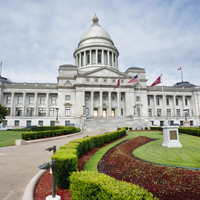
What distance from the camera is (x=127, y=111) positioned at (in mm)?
50594

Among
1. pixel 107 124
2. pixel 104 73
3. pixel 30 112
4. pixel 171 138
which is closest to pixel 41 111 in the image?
pixel 30 112

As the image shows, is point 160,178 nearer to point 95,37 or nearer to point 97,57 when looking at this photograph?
point 97,57

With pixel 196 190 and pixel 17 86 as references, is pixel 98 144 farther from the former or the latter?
pixel 17 86

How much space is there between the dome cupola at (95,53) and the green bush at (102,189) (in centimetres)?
5770

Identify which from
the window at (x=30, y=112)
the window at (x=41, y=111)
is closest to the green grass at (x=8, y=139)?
the window at (x=41, y=111)

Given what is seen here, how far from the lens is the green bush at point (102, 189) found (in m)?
3.29

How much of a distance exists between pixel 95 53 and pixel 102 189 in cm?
6353

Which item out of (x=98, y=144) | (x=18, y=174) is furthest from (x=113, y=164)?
(x=98, y=144)

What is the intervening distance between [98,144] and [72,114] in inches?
1501

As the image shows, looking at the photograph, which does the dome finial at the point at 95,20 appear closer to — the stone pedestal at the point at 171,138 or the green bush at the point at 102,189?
the stone pedestal at the point at 171,138

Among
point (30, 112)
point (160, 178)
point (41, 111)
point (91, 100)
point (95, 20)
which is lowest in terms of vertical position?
point (160, 178)

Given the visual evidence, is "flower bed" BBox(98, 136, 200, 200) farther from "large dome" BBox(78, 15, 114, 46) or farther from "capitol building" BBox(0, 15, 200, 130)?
"large dome" BBox(78, 15, 114, 46)

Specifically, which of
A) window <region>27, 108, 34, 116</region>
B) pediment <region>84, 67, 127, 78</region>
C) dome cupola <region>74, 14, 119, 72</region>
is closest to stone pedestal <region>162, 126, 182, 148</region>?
pediment <region>84, 67, 127, 78</region>

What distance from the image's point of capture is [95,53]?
2507 inches
